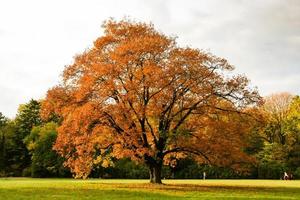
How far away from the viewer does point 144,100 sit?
1639 inches

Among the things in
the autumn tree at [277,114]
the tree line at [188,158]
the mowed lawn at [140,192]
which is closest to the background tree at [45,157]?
the tree line at [188,158]

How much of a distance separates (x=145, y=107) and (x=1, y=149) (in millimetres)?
57670

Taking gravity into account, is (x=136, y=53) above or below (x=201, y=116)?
above

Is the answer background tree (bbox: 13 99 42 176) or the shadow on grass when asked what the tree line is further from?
the shadow on grass

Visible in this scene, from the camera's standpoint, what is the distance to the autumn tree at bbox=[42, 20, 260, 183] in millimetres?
40156

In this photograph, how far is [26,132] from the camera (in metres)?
95.3

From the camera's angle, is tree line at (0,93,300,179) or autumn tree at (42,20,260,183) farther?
tree line at (0,93,300,179)

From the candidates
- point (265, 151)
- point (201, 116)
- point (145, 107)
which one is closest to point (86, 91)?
point (145, 107)

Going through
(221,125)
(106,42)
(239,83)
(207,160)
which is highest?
(106,42)

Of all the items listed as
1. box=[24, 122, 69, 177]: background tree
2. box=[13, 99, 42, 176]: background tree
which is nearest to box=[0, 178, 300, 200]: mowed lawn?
box=[24, 122, 69, 177]: background tree

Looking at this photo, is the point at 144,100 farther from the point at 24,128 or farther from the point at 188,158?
the point at 24,128

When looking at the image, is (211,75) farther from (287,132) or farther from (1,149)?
(1,149)

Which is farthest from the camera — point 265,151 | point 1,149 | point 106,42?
point 1,149

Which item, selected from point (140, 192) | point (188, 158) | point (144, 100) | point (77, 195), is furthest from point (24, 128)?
point (77, 195)
